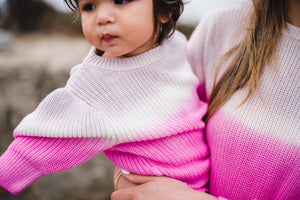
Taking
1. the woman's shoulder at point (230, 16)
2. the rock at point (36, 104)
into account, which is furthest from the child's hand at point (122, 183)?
the rock at point (36, 104)

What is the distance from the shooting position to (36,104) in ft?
6.82

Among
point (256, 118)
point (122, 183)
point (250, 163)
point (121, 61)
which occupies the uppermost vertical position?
point (121, 61)

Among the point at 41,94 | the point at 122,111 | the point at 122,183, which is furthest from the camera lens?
the point at 41,94

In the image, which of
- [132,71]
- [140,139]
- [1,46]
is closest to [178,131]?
[140,139]

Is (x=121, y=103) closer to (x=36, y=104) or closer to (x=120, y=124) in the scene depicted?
(x=120, y=124)

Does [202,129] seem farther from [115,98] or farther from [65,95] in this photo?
A: [65,95]

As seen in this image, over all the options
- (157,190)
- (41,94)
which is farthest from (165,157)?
(41,94)

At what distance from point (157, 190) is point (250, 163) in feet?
1.02

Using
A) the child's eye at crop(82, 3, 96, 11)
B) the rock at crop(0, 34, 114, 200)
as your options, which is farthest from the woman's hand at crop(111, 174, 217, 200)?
the rock at crop(0, 34, 114, 200)

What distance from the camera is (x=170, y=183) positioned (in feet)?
2.85

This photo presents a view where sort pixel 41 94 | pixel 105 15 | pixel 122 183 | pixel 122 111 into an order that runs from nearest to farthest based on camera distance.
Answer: pixel 105 15 → pixel 122 111 → pixel 122 183 → pixel 41 94

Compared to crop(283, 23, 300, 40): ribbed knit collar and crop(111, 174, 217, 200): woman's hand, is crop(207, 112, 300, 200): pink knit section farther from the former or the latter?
crop(283, 23, 300, 40): ribbed knit collar

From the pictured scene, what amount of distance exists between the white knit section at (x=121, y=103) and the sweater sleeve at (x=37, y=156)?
3 centimetres

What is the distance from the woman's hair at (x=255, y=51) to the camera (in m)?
0.91
